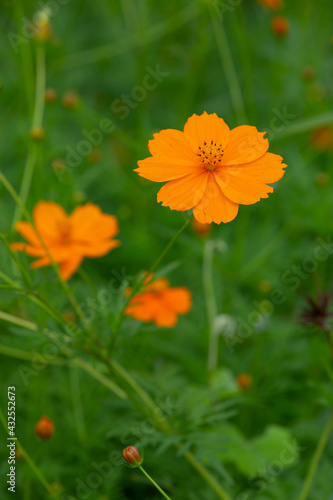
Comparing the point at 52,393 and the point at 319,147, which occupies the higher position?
the point at 319,147

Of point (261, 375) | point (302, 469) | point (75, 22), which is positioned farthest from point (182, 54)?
point (302, 469)

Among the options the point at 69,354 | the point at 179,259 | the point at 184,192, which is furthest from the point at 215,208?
the point at 179,259

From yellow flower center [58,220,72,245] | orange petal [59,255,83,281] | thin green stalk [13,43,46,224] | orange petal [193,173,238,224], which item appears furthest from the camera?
thin green stalk [13,43,46,224]

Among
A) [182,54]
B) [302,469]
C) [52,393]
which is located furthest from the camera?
[182,54]

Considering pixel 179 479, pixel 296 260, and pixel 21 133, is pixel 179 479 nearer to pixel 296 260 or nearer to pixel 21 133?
pixel 296 260

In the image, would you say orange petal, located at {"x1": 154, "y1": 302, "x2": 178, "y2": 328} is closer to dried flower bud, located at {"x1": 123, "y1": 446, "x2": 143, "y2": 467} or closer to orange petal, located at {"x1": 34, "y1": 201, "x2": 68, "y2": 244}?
orange petal, located at {"x1": 34, "y1": 201, "x2": 68, "y2": 244}

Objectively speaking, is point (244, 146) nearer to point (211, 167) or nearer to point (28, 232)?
point (211, 167)

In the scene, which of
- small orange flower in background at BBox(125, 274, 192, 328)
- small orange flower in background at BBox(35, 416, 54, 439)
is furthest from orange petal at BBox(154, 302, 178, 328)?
small orange flower in background at BBox(35, 416, 54, 439)
